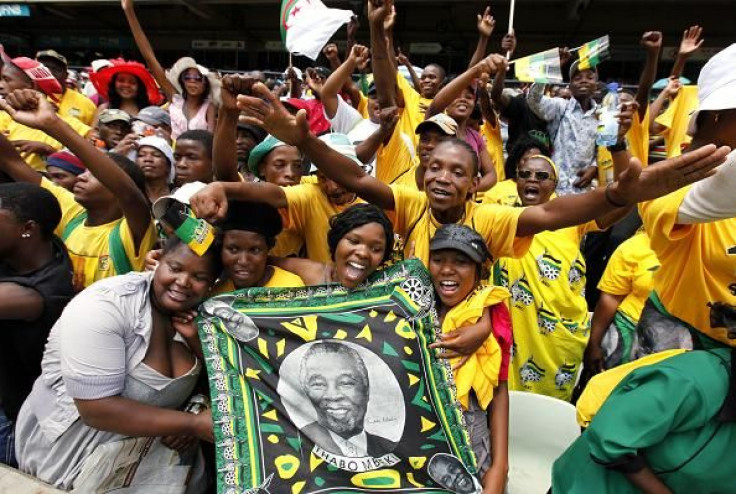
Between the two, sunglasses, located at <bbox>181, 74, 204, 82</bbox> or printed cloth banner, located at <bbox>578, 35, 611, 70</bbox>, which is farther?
sunglasses, located at <bbox>181, 74, 204, 82</bbox>

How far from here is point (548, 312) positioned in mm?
3127

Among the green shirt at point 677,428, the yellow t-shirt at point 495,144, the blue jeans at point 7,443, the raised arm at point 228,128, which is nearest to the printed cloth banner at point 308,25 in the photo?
the yellow t-shirt at point 495,144

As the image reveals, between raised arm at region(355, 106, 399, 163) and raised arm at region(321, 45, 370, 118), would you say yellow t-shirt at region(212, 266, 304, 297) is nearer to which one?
raised arm at region(355, 106, 399, 163)

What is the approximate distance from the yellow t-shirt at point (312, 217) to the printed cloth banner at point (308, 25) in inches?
78.0

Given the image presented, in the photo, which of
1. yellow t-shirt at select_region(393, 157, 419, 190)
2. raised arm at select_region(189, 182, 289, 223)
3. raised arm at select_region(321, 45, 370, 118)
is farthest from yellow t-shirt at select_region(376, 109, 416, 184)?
raised arm at select_region(189, 182, 289, 223)

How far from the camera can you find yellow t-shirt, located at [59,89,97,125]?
538cm

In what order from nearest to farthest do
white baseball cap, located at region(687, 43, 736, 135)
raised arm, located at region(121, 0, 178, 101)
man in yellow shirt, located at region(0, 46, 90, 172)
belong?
white baseball cap, located at region(687, 43, 736, 135)
man in yellow shirt, located at region(0, 46, 90, 172)
raised arm, located at region(121, 0, 178, 101)

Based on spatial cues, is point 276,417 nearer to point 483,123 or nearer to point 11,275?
point 11,275

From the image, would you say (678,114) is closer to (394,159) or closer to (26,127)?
(394,159)

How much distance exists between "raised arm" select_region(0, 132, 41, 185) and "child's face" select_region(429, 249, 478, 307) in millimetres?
2217

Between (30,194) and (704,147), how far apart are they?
8.05ft

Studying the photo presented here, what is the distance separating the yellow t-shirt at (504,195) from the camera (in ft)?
11.5

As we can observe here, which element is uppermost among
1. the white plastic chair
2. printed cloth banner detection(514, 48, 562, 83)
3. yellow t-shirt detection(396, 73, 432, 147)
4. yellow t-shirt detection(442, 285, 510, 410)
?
printed cloth banner detection(514, 48, 562, 83)

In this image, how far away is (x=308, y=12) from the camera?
4.47 meters
